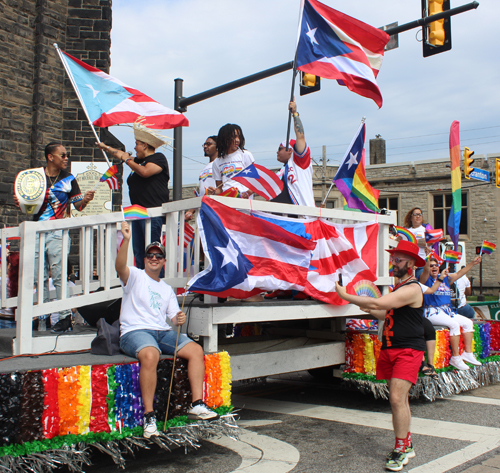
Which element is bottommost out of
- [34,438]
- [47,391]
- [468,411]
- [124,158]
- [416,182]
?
[468,411]

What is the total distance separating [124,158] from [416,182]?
2771cm

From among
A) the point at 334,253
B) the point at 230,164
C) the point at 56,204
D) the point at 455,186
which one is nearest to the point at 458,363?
the point at 334,253

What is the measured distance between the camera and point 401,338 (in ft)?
14.9

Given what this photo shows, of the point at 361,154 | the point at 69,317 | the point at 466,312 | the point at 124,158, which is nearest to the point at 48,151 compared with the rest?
the point at 124,158

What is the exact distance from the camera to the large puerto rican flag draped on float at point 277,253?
4871 millimetres

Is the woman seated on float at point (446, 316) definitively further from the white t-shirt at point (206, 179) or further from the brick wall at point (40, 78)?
the brick wall at point (40, 78)

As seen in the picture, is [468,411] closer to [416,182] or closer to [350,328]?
[350,328]

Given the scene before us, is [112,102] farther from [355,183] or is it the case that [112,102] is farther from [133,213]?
[355,183]

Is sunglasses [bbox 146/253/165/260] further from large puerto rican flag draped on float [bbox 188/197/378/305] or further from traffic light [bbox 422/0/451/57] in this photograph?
traffic light [bbox 422/0/451/57]

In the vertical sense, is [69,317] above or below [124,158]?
below

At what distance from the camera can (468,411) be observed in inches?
245

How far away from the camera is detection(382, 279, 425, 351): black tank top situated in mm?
4555

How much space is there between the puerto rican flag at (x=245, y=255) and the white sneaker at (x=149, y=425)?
1096 mm

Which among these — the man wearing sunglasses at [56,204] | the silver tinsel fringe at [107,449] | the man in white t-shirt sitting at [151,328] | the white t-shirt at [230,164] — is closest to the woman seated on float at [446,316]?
the white t-shirt at [230,164]
